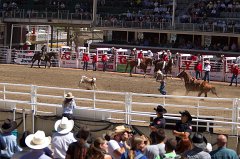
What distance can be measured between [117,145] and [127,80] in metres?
23.4

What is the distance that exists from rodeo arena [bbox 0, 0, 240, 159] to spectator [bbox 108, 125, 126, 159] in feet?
0.05

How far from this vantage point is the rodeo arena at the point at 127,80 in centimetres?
857

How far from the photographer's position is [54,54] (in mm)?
39125

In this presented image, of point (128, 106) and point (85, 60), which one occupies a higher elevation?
point (85, 60)

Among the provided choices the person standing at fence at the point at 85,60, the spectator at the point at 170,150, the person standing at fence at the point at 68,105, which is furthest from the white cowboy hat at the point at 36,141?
the person standing at fence at the point at 85,60

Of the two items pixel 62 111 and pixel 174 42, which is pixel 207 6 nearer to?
pixel 174 42

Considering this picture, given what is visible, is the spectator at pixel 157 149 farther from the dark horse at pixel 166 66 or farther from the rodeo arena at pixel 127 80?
the dark horse at pixel 166 66

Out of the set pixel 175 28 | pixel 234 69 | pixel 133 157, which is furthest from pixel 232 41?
pixel 133 157

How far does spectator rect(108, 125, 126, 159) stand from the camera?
8023mm

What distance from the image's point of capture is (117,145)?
8.12 meters

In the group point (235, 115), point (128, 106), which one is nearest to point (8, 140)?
point (128, 106)

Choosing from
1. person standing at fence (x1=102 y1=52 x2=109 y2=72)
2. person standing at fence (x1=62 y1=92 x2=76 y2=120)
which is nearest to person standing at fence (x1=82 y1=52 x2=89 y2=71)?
person standing at fence (x1=102 y1=52 x2=109 y2=72)

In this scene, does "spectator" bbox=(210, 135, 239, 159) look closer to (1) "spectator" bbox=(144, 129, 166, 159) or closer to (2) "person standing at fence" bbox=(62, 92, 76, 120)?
(1) "spectator" bbox=(144, 129, 166, 159)

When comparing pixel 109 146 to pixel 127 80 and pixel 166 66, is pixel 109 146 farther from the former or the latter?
pixel 166 66
